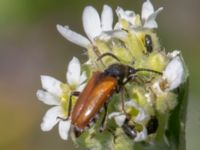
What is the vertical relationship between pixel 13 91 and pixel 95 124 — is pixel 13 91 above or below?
above

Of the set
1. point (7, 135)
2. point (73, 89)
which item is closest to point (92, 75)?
point (73, 89)

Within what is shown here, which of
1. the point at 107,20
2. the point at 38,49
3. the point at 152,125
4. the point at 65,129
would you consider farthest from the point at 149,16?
the point at 38,49

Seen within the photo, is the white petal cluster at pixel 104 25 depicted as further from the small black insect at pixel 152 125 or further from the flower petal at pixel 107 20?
the small black insect at pixel 152 125

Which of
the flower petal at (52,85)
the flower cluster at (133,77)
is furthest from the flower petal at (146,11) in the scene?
the flower petal at (52,85)

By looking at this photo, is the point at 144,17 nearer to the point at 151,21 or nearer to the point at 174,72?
the point at 151,21

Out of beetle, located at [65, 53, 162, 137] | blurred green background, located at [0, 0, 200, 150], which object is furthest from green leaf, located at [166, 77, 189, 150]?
blurred green background, located at [0, 0, 200, 150]

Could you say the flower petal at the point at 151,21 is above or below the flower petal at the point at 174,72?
above

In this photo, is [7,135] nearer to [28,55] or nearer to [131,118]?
[28,55]
